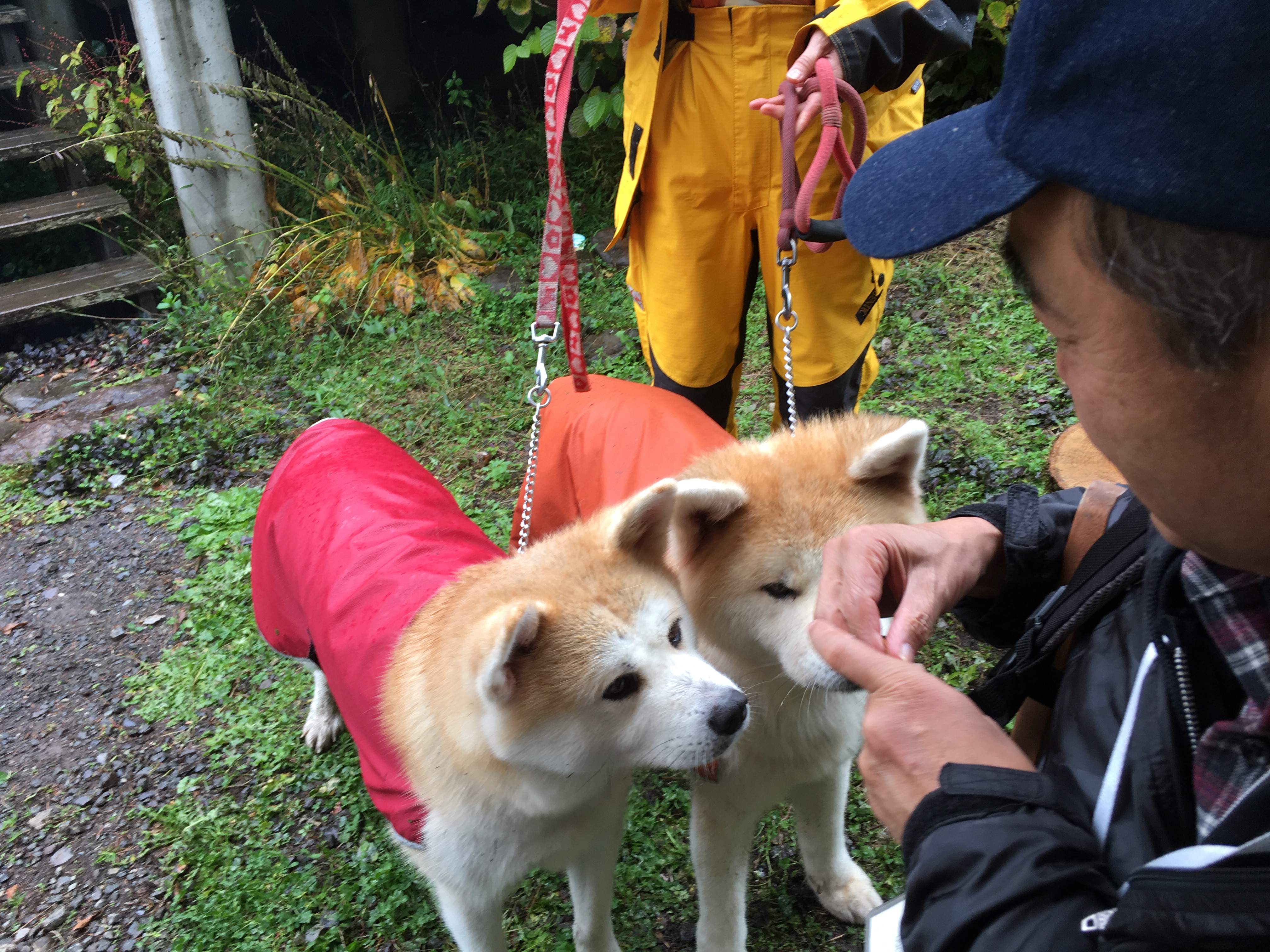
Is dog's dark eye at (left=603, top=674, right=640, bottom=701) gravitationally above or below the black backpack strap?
below

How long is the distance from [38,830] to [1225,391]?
3.47m

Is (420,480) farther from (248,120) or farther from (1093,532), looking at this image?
(248,120)

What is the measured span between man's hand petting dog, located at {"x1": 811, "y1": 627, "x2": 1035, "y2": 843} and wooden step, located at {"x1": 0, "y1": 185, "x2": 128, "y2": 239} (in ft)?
21.0

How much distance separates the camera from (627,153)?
2.77 meters

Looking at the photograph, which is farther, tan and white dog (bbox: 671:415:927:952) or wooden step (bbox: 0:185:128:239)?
wooden step (bbox: 0:185:128:239)

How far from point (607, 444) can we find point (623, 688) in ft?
2.89

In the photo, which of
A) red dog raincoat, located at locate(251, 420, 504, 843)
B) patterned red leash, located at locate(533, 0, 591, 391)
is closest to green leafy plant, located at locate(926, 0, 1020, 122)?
patterned red leash, located at locate(533, 0, 591, 391)

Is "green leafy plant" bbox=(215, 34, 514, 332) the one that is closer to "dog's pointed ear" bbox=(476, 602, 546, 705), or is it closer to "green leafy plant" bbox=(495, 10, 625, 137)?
"green leafy plant" bbox=(495, 10, 625, 137)

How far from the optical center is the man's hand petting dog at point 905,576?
1.28 meters

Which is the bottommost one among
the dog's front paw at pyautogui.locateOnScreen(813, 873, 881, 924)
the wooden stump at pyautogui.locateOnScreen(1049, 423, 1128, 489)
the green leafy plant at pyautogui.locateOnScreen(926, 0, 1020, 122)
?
the dog's front paw at pyautogui.locateOnScreen(813, 873, 881, 924)

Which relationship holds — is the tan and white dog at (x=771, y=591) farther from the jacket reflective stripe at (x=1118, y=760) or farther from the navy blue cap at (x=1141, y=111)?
the navy blue cap at (x=1141, y=111)

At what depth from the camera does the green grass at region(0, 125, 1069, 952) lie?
2.51 meters

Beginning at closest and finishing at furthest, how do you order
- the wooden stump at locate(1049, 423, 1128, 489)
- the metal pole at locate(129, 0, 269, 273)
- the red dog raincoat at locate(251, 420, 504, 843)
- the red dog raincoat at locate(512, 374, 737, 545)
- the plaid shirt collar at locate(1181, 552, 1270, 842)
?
1. the plaid shirt collar at locate(1181, 552, 1270, 842)
2. the red dog raincoat at locate(251, 420, 504, 843)
3. the red dog raincoat at locate(512, 374, 737, 545)
4. the wooden stump at locate(1049, 423, 1128, 489)
5. the metal pole at locate(129, 0, 269, 273)

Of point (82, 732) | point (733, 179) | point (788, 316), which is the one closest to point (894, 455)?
point (788, 316)
